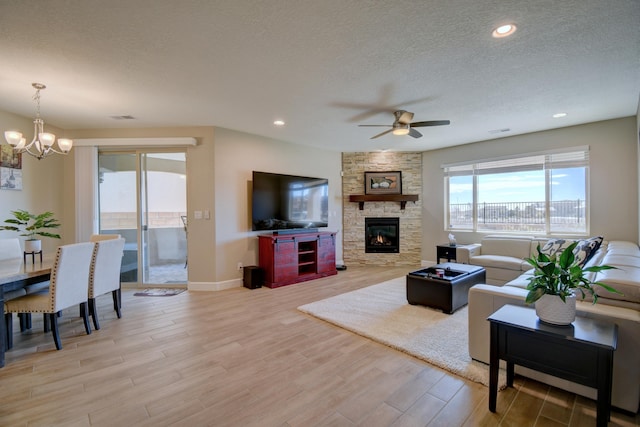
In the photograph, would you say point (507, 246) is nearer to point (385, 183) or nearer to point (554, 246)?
point (554, 246)

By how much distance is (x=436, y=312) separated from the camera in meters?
3.32

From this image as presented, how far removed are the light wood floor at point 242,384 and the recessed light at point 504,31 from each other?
2559 mm

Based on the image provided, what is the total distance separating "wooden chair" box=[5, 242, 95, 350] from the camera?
8.24ft

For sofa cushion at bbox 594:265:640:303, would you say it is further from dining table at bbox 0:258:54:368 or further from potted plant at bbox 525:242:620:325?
dining table at bbox 0:258:54:368

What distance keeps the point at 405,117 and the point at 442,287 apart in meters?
2.19

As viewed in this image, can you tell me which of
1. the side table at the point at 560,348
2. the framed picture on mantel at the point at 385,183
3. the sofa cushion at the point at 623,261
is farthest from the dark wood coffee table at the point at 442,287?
the framed picture on mantel at the point at 385,183

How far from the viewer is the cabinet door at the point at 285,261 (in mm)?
4605

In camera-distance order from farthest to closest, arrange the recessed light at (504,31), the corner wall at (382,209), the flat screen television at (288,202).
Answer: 1. the corner wall at (382,209)
2. the flat screen television at (288,202)
3. the recessed light at (504,31)

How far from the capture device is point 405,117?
12.1ft

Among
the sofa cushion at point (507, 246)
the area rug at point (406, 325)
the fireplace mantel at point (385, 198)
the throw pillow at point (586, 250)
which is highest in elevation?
the fireplace mantel at point (385, 198)

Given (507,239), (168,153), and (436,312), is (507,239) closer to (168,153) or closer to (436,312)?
(436,312)

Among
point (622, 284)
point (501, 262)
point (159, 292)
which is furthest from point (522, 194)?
point (159, 292)

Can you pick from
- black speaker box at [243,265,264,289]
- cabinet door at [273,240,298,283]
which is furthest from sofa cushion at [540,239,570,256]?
black speaker box at [243,265,264,289]

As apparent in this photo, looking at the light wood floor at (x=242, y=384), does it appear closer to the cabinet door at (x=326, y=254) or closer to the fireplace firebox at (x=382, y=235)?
the cabinet door at (x=326, y=254)
